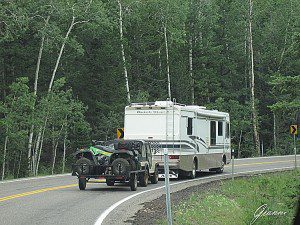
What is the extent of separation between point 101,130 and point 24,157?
9.50m

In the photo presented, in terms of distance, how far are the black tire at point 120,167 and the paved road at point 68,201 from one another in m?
0.63

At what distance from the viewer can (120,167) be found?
65.7 feet

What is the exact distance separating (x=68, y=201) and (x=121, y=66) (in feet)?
107

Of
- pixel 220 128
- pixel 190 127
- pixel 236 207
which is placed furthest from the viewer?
pixel 220 128

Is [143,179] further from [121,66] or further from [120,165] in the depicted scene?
[121,66]

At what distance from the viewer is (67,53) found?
50406 mm

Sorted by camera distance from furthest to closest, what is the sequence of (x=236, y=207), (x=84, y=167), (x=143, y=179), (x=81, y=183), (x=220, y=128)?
(x=220, y=128), (x=143, y=179), (x=81, y=183), (x=84, y=167), (x=236, y=207)

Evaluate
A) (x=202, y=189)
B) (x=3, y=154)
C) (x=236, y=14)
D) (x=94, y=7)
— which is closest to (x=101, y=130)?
(x=94, y=7)

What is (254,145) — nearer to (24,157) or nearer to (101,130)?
(101,130)

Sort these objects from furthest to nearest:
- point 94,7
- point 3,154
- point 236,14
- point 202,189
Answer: point 236,14 < point 94,7 < point 3,154 < point 202,189

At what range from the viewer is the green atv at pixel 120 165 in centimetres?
2010

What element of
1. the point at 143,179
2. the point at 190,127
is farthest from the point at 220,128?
the point at 143,179

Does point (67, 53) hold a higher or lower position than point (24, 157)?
higher

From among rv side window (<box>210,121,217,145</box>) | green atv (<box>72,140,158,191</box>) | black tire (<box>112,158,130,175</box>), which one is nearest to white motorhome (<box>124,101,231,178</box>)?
rv side window (<box>210,121,217,145</box>)
